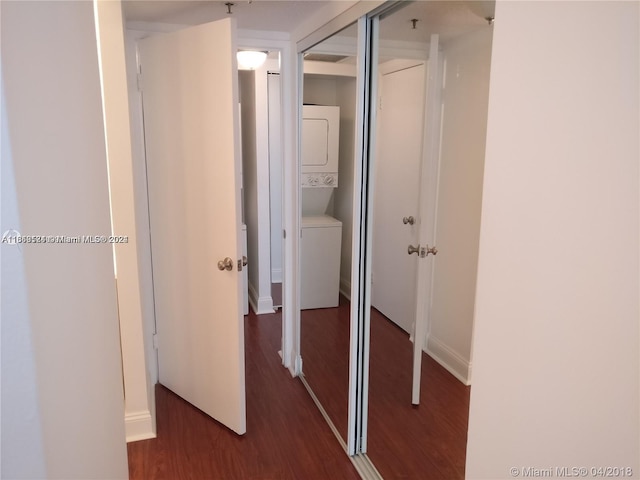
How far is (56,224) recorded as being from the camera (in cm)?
73

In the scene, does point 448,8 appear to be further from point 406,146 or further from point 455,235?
point 455,235

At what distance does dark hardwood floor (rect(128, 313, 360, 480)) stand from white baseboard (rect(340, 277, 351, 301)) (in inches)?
30.1

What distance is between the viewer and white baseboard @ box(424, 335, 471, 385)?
157 cm

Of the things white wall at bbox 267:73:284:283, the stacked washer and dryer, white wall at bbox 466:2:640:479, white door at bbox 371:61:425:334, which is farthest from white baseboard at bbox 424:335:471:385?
white wall at bbox 267:73:284:283

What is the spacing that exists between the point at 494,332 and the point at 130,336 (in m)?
1.87

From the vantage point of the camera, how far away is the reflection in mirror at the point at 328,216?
2227 millimetres

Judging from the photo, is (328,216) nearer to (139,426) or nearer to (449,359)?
(449,359)

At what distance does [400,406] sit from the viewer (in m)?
2.03

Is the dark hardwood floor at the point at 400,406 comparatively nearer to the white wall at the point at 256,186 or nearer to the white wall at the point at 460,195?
the white wall at the point at 460,195

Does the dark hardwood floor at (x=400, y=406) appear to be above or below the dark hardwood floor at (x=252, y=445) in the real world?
above

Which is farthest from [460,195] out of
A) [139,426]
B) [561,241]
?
[139,426]

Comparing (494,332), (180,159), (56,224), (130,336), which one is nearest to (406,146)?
(494,332)

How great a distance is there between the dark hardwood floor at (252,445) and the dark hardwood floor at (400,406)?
0.15m

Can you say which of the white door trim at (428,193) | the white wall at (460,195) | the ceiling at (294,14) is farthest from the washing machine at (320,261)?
the ceiling at (294,14)
